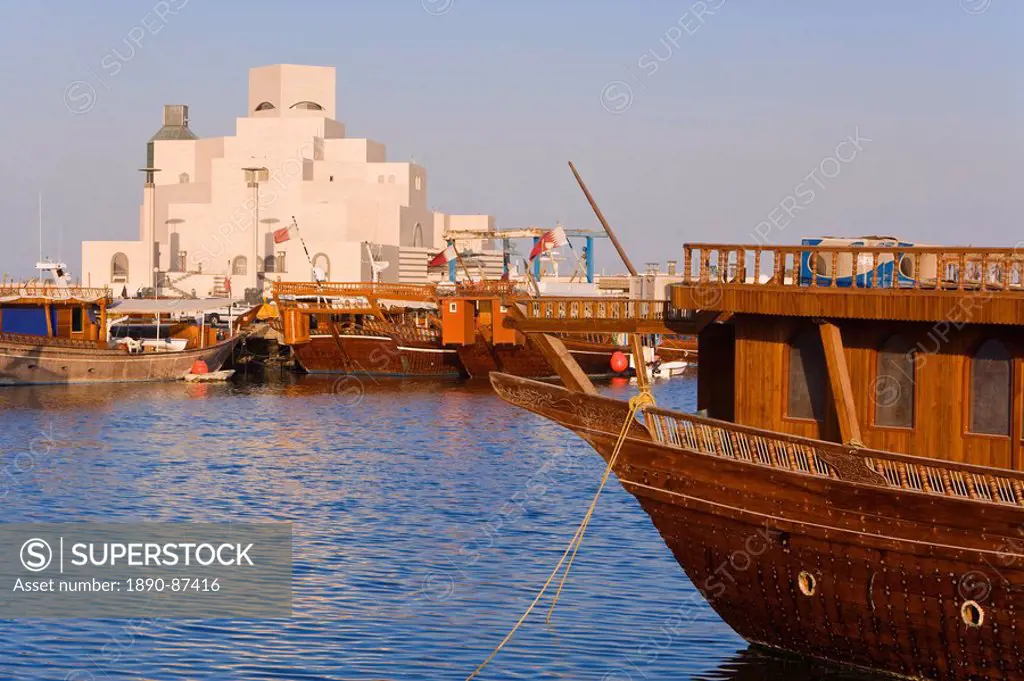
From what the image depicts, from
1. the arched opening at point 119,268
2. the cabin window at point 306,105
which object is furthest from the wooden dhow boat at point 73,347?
the cabin window at point 306,105

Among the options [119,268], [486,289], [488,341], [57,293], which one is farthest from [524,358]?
[119,268]

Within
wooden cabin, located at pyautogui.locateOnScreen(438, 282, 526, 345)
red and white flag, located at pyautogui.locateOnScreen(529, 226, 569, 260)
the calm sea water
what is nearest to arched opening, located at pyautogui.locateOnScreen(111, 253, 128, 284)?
wooden cabin, located at pyautogui.locateOnScreen(438, 282, 526, 345)

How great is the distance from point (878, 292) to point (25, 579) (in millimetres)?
13226

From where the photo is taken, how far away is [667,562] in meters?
23.3

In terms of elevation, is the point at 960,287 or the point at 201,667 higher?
the point at 960,287

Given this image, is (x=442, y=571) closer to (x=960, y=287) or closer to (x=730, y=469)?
(x=730, y=469)

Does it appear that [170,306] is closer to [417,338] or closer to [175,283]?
[417,338]

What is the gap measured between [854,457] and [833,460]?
249mm

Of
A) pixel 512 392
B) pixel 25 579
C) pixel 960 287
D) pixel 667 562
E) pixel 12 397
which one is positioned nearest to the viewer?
pixel 960 287

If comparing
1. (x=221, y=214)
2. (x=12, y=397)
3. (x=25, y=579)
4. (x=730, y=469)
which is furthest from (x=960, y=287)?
(x=221, y=214)

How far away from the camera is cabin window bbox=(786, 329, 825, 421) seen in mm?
17391

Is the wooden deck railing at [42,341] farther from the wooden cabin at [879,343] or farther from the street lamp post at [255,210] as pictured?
the wooden cabin at [879,343]

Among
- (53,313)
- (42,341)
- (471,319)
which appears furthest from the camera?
(471,319)

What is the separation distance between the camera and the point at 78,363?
206ft
